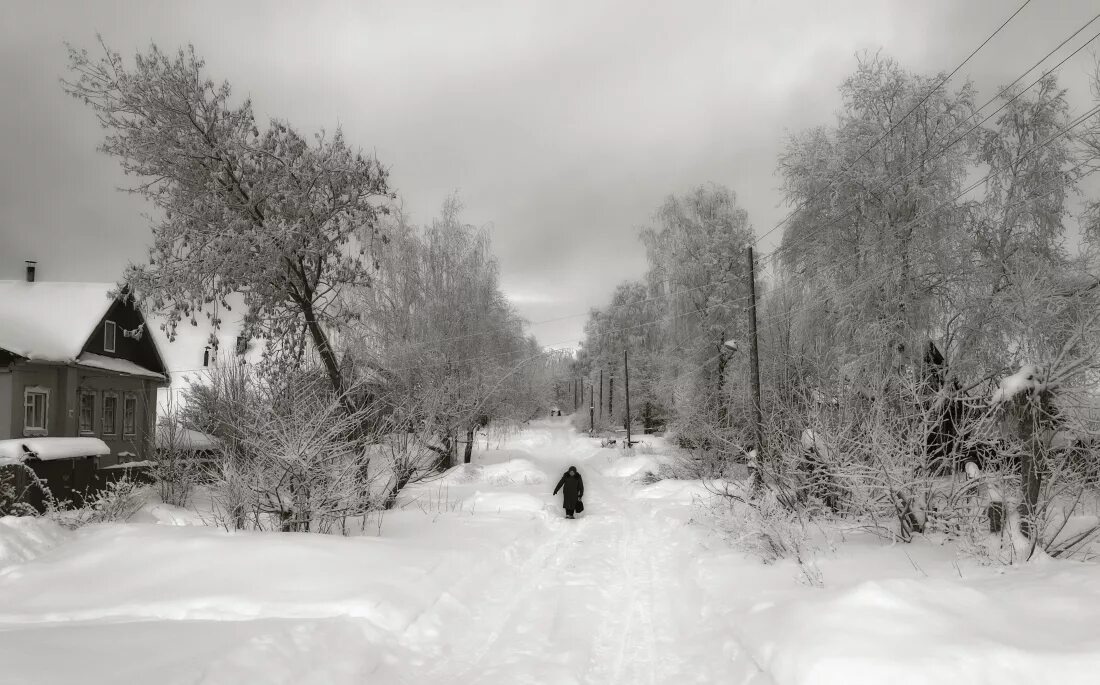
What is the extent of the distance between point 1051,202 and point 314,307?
847 inches

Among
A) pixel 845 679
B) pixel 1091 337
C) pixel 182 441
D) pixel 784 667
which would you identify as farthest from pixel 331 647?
pixel 182 441

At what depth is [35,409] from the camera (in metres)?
22.0

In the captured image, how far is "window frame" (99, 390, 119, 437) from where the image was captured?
25.5 meters

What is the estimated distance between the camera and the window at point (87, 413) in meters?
24.4

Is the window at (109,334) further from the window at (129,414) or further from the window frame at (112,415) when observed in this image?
the window at (129,414)

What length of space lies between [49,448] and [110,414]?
9.53 m

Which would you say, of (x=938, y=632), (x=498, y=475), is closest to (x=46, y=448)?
(x=498, y=475)

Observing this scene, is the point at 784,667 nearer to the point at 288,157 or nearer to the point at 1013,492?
the point at 1013,492

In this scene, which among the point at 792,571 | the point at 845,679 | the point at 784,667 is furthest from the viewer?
the point at 792,571

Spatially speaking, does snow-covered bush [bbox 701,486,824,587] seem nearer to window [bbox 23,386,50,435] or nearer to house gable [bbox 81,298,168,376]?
house gable [bbox 81,298,168,376]

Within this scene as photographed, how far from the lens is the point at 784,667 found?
5125mm

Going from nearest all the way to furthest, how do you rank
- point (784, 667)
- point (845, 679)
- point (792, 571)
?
point (845, 679) < point (784, 667) < point (792, 571)

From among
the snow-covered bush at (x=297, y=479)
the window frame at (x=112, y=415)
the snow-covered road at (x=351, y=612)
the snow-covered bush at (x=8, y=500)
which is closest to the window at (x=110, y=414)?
the window frame at (x=112, y=415)

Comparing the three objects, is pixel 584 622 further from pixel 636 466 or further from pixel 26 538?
pixel 636 466
